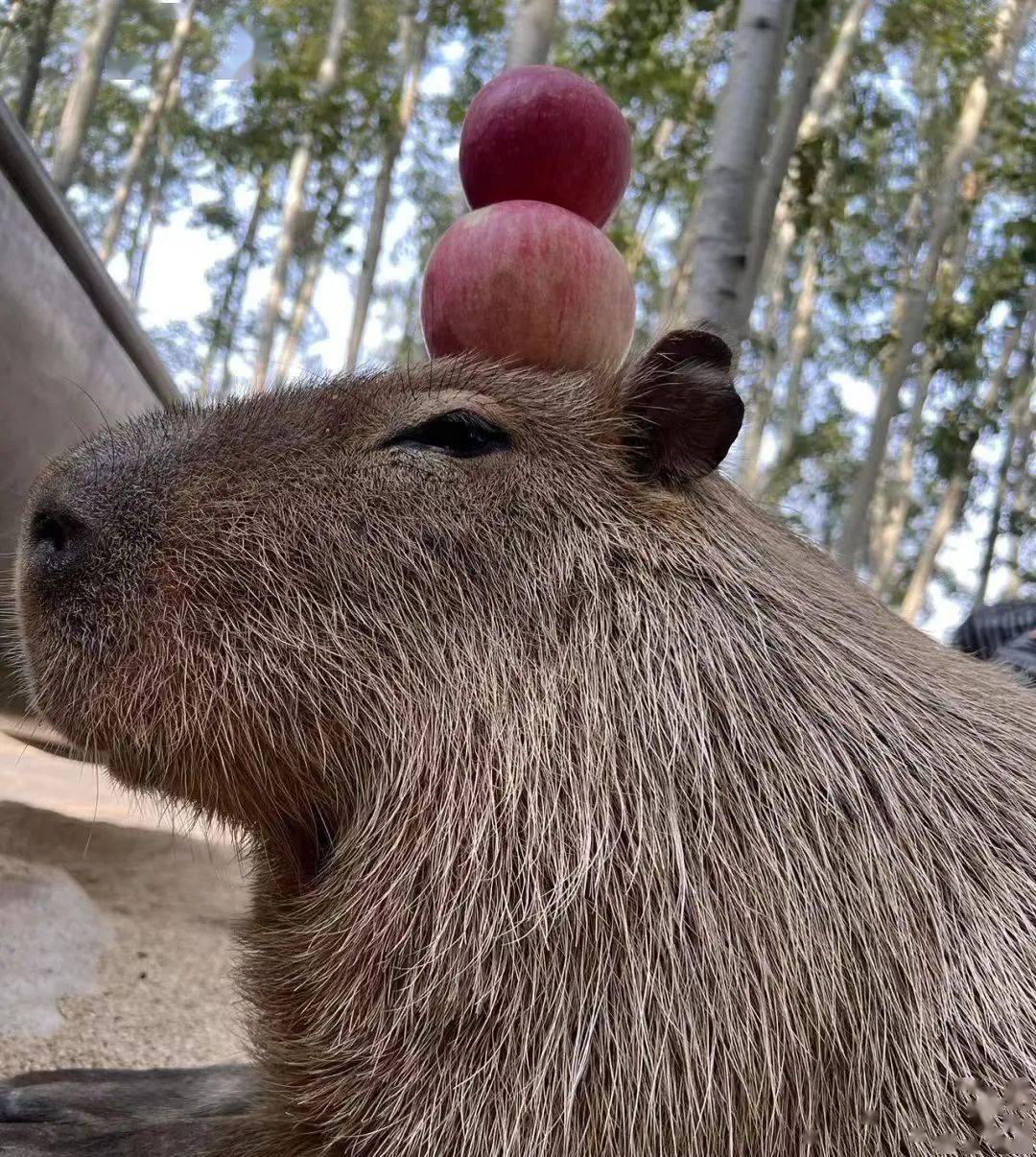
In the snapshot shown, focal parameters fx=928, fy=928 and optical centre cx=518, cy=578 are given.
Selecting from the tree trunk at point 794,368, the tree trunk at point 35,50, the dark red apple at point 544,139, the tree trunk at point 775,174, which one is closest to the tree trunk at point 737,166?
the tree trunk at point 775,174

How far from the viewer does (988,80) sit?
504 inches

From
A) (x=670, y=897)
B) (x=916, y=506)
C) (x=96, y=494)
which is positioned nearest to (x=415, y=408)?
(x=96, y=494)

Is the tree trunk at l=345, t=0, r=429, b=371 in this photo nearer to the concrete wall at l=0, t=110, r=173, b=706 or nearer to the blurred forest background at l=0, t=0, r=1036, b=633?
the blurred forest background at l=0, t=0, r=1036, b=633

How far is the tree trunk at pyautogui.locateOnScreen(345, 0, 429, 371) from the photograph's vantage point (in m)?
15.9

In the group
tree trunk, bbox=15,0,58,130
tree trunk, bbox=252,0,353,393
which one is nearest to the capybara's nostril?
tree trunk, bbox=15,0,58,130

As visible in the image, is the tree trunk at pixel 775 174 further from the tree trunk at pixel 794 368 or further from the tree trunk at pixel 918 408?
the tree trunk at pixel 794 368

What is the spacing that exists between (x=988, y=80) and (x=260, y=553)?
49.3 ft

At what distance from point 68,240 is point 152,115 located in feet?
52.3

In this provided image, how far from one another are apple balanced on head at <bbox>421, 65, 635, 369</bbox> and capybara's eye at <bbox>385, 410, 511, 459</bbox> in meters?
0.19

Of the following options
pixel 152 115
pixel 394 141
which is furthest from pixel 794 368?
pixel 152 115

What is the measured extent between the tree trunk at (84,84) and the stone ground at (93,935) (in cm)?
814

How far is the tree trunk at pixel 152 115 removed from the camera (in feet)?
49.5

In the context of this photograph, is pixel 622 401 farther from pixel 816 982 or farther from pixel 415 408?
pixel 816 982

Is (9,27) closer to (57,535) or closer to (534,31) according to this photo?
(534,31)
